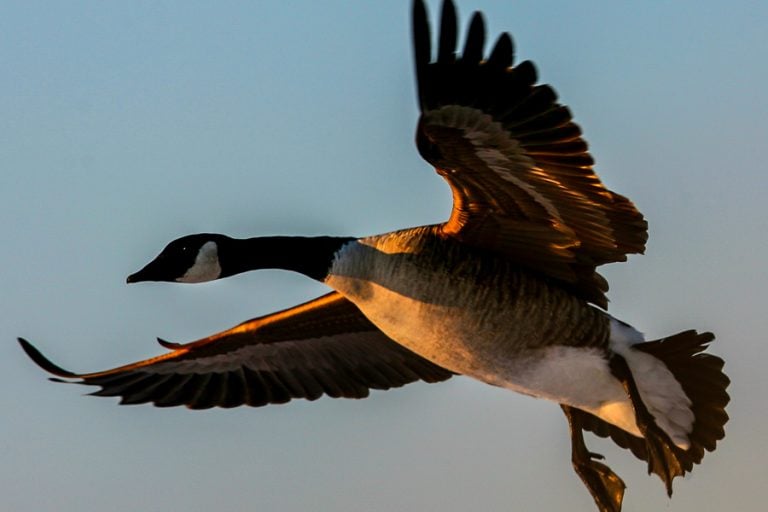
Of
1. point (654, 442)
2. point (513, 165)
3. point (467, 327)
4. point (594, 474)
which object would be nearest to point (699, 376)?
point (654, 442)

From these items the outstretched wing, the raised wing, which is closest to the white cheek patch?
the raised wing

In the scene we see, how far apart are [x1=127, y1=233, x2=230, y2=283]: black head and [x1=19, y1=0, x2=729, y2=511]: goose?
11 mm

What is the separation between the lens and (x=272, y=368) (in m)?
11.5

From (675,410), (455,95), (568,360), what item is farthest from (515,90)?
(675,410)

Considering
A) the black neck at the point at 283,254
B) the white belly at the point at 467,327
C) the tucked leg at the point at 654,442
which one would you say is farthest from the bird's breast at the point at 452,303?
the tucked leg at the point at 654,442

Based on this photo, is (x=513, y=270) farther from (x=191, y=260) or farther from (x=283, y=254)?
(x=191, y=260)

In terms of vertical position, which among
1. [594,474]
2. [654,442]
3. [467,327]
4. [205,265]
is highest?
[205,265]

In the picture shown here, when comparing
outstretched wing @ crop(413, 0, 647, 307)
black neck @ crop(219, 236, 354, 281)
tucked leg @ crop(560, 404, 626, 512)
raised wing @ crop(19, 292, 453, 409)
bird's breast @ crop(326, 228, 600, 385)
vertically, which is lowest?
tucked leg @ crop(560, 404, 626, 512)

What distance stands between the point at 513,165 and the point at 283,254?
2117mm

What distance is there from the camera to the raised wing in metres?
11.1

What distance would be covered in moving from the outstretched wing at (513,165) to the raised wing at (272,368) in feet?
7.73

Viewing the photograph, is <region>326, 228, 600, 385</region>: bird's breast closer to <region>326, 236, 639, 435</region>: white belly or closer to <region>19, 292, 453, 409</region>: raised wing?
<region>326, 236, 639, 435</region>: white belly

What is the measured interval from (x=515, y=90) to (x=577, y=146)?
1.84 ft

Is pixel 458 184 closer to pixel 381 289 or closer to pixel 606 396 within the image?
pixel 381 289
